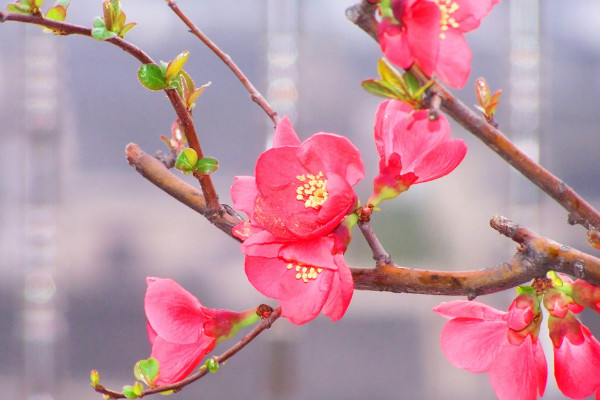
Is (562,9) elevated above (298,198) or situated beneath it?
elevated above

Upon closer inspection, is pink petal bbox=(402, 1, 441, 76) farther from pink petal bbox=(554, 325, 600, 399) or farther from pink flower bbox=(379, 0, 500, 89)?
pink petal bbox=(554, 325, 600, 399)

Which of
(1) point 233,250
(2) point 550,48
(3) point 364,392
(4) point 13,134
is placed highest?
(2) point 550,48

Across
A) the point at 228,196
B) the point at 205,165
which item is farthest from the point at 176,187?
the point at 228,196

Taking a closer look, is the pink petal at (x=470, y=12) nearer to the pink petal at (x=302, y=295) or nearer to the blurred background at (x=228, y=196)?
the pink petal at (x=302, y=295)

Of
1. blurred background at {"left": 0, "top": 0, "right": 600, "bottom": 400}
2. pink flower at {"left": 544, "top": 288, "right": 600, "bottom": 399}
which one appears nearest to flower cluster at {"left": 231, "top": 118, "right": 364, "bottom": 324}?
pink flower at {"left": 544, "top": 288, "right": 600, "bottom": 399}

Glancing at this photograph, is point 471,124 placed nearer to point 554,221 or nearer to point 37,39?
point 554,221

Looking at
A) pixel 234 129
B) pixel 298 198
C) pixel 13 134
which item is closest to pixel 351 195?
pixel 298 198

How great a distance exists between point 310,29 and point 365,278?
4.25ft

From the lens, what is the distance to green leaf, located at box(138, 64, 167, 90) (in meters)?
0.23

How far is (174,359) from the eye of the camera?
0.87ft

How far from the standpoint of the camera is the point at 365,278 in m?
0.25

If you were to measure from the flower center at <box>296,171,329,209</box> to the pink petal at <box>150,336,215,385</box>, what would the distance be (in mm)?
92

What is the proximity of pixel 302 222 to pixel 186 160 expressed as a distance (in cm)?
6

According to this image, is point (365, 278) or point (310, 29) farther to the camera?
point (310, 29)
